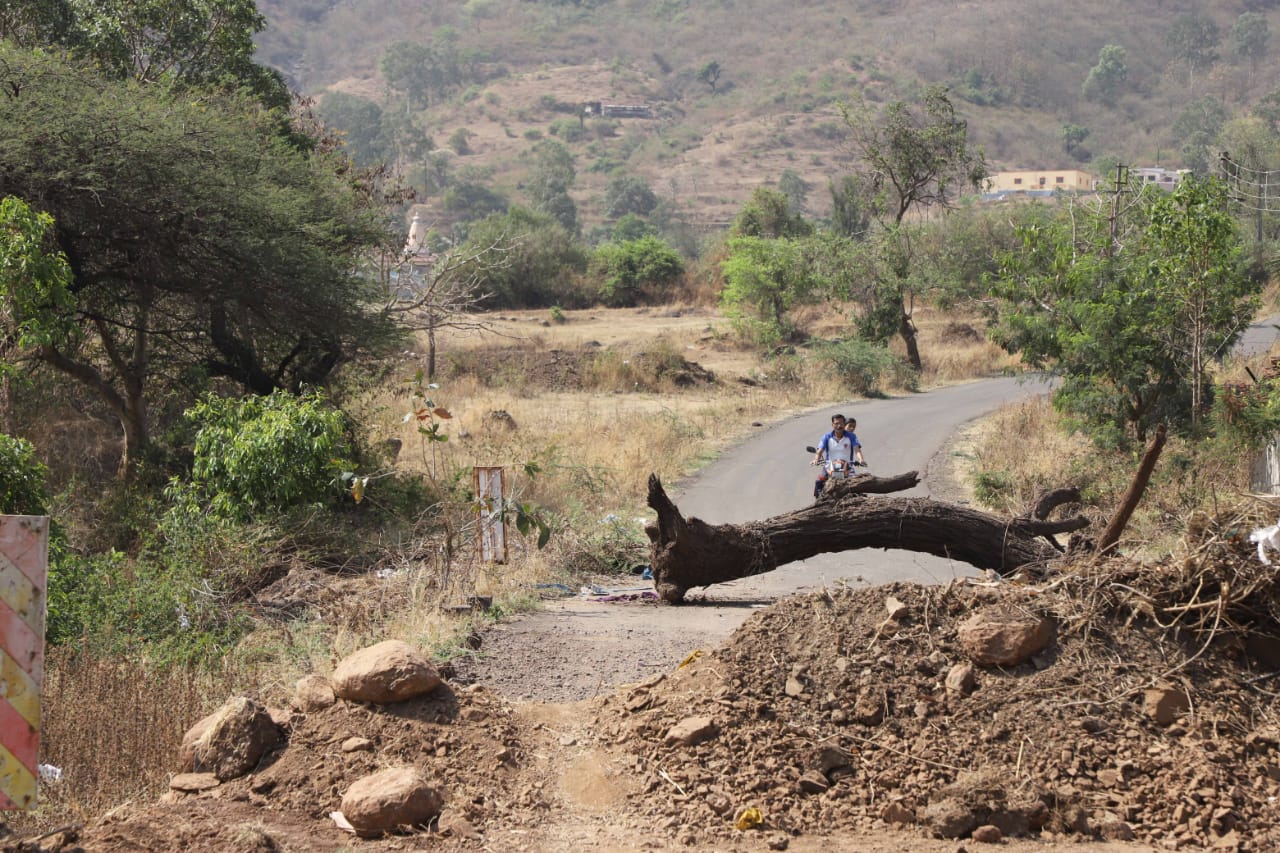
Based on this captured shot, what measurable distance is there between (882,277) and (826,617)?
3129 cm

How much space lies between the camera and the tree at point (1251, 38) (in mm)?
153625

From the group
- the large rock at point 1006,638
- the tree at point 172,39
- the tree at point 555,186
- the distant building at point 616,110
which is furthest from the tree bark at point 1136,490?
the distant building at point 616,110

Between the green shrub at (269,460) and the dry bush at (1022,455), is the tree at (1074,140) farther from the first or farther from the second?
the green shrub at (269,460)

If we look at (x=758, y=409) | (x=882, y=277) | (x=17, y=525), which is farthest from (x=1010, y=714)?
(x=882, y=277)

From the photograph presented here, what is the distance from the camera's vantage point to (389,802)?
5.36 meters

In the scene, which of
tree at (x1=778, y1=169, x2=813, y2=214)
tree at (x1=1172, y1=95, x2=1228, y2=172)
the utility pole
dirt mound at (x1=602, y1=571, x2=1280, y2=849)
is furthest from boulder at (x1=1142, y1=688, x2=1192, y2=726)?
tree at (x1=1172, y1=95, x2=1228, y2=172)

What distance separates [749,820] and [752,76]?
16054 centimetres

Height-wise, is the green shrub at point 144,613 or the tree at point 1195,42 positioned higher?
the tree at point 1195,42

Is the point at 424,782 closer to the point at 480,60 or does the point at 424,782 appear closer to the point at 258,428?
the point at 258,428

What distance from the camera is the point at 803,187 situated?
376 ft

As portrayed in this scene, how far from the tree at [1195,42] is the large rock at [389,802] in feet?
559

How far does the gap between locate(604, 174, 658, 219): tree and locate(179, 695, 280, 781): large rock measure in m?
108

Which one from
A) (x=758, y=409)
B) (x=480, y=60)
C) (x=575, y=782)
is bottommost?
(x=758, y=409)

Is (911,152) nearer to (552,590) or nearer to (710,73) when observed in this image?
(552,590)
